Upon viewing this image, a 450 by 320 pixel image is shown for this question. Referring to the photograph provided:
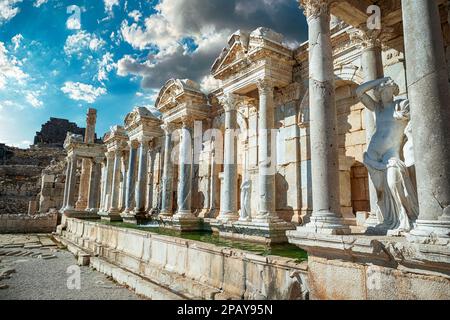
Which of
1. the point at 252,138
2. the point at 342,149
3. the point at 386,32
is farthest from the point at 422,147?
the point at 252,138

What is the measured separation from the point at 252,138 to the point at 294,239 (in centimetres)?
837

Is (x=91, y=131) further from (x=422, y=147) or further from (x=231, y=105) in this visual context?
(x=422, y=147)

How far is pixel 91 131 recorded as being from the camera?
26.8 m

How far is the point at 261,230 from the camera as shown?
29.1 feet

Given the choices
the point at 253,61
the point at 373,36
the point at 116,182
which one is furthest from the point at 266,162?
the point at 116,182

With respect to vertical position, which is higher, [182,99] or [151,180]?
[182,99]

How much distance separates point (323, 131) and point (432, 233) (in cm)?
232

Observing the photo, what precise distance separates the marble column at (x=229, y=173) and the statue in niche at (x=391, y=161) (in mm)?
6321

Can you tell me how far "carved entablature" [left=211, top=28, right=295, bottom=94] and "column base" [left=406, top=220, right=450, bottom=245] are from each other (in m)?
7.30

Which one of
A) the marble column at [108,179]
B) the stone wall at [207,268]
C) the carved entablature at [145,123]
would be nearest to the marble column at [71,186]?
the marble column at [108,179]

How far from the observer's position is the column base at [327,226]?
456 cm

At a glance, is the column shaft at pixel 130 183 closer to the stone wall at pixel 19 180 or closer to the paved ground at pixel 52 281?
the paved ground at pixel 52 281

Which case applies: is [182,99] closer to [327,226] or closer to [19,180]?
[327,226]

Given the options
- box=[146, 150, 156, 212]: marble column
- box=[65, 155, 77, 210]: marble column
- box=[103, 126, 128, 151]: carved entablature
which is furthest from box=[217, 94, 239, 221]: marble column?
box=[65, 155, 77, 210]: marble column
